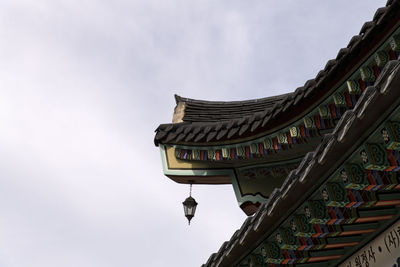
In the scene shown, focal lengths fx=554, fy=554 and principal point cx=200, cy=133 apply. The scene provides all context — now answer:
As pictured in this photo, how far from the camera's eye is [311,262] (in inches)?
206

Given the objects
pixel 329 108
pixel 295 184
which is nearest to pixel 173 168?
pixel 329 108

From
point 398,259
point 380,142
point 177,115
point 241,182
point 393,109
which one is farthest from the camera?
point 177,115

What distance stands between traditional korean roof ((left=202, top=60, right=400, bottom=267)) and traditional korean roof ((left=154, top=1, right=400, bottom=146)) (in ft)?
7.09

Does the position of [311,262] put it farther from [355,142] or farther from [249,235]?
[355,142]

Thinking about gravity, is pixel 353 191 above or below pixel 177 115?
below

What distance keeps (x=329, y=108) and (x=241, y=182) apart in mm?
2496

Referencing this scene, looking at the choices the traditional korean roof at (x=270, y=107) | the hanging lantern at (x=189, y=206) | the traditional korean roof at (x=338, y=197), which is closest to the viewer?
the traditional korean roof at (x=338, y=197)

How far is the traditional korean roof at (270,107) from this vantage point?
19.3 ft

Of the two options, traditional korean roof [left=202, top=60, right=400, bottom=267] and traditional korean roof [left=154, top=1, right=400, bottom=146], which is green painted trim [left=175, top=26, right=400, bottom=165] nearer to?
traditional korean roof [left=154, top=1, right=400, bottom=146]

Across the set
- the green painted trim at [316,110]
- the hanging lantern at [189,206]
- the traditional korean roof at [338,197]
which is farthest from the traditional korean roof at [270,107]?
the traditional korean roof at [338,197]

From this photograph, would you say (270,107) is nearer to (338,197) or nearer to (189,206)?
(189,206)

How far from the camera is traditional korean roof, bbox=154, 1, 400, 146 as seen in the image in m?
5.89

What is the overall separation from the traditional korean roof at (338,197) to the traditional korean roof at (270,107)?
2160 millimetres

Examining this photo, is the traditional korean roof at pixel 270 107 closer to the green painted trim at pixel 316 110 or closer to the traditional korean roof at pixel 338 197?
the green painted trim at pixel 316 110
